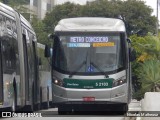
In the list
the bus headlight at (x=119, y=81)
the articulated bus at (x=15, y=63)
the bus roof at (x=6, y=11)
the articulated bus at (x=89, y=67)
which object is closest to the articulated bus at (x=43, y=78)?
the articulated bus at (x=15, y=63)

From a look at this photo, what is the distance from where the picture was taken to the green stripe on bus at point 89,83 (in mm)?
20672

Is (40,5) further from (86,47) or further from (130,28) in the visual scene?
(86,47)

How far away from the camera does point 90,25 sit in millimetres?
21594

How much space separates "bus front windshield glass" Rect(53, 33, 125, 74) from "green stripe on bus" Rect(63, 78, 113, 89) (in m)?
0.33

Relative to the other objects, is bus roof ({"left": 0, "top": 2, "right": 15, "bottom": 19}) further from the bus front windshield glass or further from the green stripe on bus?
the green stripe on bus

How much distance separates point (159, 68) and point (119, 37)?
612 inches

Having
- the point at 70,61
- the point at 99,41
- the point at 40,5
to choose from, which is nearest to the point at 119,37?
the point at 99,41

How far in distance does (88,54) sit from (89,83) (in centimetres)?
107

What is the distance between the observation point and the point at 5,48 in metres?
17.2

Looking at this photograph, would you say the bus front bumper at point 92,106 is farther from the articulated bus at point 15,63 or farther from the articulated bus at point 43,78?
the articulated bus at point 43,78

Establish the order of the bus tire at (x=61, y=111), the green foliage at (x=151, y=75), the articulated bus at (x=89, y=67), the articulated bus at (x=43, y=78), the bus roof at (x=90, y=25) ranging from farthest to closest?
the green foliage at (x=151, y=75) < the articulated bus at (x=43, y=78) < the bus tire at (x=61, y=111) < the bus roof at (x=90, y=25) < the articulated bus at (x=89, y=67)

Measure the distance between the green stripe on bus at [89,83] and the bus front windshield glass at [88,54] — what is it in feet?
1.09

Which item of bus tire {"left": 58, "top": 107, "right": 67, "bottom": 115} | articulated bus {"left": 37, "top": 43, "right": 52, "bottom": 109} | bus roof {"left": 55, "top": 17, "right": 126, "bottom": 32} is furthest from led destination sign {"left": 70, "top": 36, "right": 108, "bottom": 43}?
articulated bus {"left": 37, "top": 43, "right": 52, "bottom": 109}

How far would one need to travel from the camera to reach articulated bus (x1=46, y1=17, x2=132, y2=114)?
2062 cm
